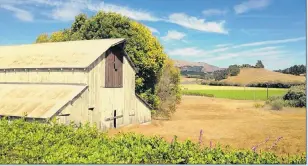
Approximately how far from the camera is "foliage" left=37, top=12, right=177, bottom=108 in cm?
4053

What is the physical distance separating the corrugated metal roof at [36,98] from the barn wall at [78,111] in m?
0.52

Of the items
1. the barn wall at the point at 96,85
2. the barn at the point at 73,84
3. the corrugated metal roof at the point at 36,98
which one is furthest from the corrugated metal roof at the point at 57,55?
the corrugated metal roof at the point at 36,98

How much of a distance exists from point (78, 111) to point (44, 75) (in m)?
5.83

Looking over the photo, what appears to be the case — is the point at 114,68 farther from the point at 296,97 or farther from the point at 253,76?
the point at 253,76

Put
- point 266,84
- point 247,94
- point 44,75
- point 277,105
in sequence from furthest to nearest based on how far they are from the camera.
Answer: point 266,84, point 247,94, point 277,105, point 44,75

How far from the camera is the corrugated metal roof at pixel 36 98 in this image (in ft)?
79.8

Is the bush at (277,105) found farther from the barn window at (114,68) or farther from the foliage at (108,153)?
the foliage at (108,153)

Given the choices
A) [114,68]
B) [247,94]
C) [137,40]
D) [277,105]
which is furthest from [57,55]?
[247,94]

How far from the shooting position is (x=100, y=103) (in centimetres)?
2972

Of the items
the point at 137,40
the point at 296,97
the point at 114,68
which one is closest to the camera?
the point at 114,68

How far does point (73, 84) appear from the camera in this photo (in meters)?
28.6

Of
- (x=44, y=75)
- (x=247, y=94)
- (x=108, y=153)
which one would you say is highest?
(x=44, y=75)

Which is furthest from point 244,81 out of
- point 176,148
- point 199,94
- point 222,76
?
point 176,148

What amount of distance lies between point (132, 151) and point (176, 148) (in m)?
1.61
